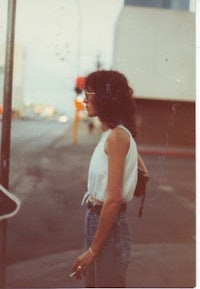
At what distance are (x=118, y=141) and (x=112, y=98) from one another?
250mm

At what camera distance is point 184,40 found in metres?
2.80

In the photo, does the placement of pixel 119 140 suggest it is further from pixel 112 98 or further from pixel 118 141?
pixel 112 98

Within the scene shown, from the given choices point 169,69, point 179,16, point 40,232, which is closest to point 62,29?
point 169,69

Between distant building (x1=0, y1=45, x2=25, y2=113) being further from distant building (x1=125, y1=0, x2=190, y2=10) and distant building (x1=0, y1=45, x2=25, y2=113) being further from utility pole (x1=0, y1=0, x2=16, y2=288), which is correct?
distant building (x1=125, y1=0, x2=190, y2=10)

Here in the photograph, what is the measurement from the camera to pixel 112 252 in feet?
7.12

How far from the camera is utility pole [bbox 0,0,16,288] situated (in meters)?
2.56

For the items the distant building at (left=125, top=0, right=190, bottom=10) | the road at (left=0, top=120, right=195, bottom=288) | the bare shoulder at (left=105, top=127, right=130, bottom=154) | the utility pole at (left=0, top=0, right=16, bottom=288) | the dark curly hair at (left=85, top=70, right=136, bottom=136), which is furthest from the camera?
the distant building at (left=125, top=0, right=190, bottom=10)

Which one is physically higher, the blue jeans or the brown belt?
the brown belt

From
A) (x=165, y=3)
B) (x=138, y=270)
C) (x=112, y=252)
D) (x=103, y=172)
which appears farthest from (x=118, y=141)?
(x=165, y=3)

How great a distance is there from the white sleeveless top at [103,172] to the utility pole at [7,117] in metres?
0.62

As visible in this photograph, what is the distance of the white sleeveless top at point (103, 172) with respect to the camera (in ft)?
7.01

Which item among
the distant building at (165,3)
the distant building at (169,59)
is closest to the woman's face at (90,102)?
the distant building at (169,59)

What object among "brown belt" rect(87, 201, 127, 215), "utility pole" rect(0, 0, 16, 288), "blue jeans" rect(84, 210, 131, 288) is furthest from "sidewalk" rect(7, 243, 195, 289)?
"brown belt" rect(87, 201, 127, 215)

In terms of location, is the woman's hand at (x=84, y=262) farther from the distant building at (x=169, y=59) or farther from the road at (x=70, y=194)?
the distant building at (x=169, y=59)
